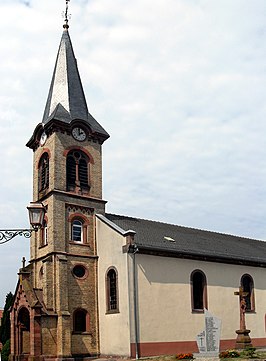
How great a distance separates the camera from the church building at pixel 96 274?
98.2 feet

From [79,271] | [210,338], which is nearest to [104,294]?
[79,271]

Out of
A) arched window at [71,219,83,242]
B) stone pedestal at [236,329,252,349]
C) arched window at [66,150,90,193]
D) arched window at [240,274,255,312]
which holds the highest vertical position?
arched window at [66,150,90,193]

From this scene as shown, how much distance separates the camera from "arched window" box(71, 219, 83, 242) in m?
32.8

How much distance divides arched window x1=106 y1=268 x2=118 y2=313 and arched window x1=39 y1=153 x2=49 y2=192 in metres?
7.72

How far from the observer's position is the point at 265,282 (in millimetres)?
38500

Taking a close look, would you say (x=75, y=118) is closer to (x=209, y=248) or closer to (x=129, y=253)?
(x=129, y=253)

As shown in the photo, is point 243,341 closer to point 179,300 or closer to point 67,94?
point 179,300

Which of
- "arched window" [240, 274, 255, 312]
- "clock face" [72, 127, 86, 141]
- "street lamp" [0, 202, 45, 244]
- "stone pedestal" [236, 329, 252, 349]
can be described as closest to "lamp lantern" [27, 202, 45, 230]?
"street lamp" [0, 202, 45, 244]

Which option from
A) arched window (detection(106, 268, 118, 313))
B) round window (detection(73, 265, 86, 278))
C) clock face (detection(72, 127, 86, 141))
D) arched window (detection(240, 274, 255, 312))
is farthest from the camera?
arched window (detection(240, 274, 255, 312))

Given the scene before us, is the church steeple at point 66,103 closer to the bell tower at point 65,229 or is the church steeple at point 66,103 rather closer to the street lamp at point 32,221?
the bell tower at point 65,229

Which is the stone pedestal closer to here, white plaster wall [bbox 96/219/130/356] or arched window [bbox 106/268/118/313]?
white plaster wall [bbox 96/219/130/356]

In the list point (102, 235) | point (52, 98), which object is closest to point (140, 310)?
point (102, 235)

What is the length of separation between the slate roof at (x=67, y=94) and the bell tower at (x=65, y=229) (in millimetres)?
77

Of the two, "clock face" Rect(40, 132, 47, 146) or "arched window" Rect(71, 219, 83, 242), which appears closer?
"arched window" Rect(71, 219, 83, 242)
